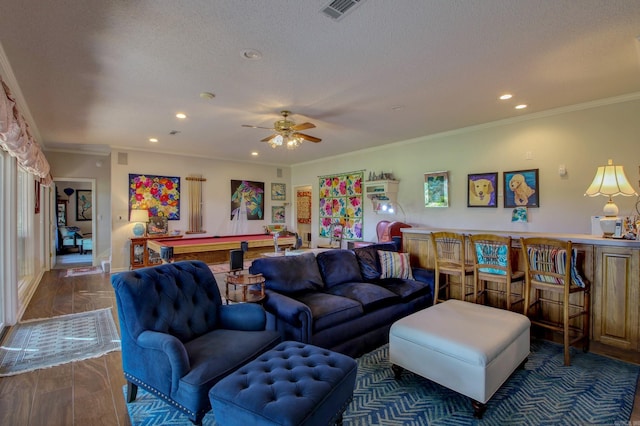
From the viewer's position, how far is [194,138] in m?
5.77

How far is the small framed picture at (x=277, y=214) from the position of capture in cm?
880

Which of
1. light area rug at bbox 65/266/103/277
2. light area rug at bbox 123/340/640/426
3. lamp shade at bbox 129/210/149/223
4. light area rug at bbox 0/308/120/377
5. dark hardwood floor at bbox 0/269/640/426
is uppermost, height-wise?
lamp shade at bbox 129/210/149/223

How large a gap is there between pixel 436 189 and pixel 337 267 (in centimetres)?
293

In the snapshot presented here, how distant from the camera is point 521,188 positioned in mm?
4523

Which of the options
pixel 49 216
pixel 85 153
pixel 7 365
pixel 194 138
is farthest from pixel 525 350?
pixel 49 216

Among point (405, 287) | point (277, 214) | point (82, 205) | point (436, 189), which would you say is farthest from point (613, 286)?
point (82, 205)

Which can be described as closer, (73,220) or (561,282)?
(561,282)

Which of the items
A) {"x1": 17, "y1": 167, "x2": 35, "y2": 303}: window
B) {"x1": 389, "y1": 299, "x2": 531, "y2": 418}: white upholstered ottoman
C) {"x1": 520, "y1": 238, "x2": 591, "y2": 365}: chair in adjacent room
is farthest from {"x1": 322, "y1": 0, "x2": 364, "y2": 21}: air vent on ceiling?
{"x1": 17, "y1": 167, "x2": 35, "y2": 303}: window

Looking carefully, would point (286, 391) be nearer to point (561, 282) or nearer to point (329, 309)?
point (329, 309)

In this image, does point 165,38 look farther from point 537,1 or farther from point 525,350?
point 525,350

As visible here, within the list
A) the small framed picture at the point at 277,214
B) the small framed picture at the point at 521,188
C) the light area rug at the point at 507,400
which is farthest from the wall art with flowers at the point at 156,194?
the small framed picture at the point at 521,188

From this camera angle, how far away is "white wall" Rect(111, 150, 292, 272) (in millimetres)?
6586

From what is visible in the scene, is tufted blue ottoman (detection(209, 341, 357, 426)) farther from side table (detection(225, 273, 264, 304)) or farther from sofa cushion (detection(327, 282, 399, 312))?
sofa cushion (detection(327, 282, 399, 312))

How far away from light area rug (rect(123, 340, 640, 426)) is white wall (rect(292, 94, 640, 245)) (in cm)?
215
